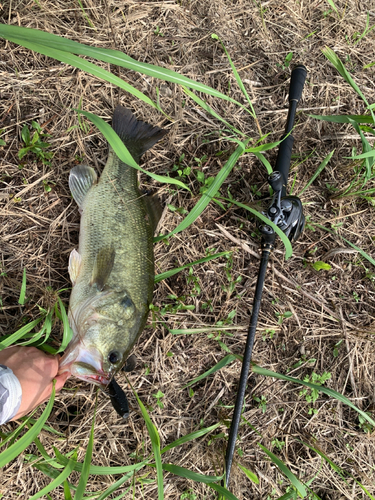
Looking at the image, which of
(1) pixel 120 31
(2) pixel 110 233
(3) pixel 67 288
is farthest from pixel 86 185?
(1) pixel 120 31

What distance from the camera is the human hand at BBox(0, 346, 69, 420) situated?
215 cm

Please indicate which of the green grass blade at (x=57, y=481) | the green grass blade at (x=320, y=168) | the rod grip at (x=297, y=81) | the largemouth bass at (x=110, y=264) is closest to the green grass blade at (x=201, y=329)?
the largemouth bass at (x=110, y=264)

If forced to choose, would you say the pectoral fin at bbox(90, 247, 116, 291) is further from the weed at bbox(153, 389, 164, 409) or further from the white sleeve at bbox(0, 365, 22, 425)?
the weed at bbox(153, 389, 164, 409)

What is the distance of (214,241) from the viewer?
2.99m

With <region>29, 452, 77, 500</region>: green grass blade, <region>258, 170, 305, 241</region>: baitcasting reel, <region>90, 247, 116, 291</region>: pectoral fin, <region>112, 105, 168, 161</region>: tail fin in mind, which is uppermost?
<region>112, 105, 168, 161</region>: tail fin

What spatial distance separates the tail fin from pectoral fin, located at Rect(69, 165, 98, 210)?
384mm

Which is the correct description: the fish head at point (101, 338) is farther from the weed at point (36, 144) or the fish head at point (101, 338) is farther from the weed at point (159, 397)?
the weed at point (36, 144)

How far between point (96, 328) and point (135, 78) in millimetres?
2083

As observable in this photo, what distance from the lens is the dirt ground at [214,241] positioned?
2.67m

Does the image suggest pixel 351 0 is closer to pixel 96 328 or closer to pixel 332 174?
pixel 332 174

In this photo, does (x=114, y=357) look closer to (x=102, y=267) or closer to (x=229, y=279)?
(x=102, y=267)

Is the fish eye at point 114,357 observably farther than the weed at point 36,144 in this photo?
No

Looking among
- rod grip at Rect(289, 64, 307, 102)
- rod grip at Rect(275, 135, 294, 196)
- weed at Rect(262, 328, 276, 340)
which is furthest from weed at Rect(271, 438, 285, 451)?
rod grip at Rect(289, 64, 307, 102)

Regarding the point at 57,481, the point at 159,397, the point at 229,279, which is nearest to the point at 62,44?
the point at 229,279
